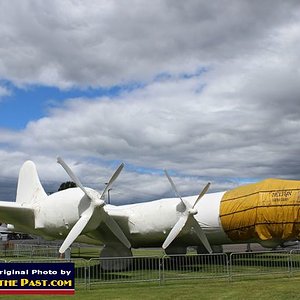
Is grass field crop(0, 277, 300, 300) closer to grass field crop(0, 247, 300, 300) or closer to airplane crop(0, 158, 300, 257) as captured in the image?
grass field crop(0, 247, 300, 300)

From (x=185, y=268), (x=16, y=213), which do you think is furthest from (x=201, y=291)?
(x=16, y=213)

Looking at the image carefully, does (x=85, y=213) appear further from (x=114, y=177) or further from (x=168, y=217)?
(x=168, y=217)

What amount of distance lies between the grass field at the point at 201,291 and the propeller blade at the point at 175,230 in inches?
174

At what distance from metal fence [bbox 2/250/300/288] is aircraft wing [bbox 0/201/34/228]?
2.58 meters

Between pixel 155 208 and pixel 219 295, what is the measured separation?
9.74 metres

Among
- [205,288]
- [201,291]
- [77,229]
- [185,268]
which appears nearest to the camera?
[201,291]

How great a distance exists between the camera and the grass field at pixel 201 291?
11932 mm

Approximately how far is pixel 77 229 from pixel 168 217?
518cm

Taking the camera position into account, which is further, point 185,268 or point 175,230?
point 175,230

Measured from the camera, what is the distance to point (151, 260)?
17.2m

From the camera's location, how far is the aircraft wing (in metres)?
19.7

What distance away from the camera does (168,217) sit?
68.7ft

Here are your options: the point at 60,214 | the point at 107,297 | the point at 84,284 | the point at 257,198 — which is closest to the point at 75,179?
the point at 60,214

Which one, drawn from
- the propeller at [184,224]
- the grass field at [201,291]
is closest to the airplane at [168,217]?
the propeller at [184,224]
